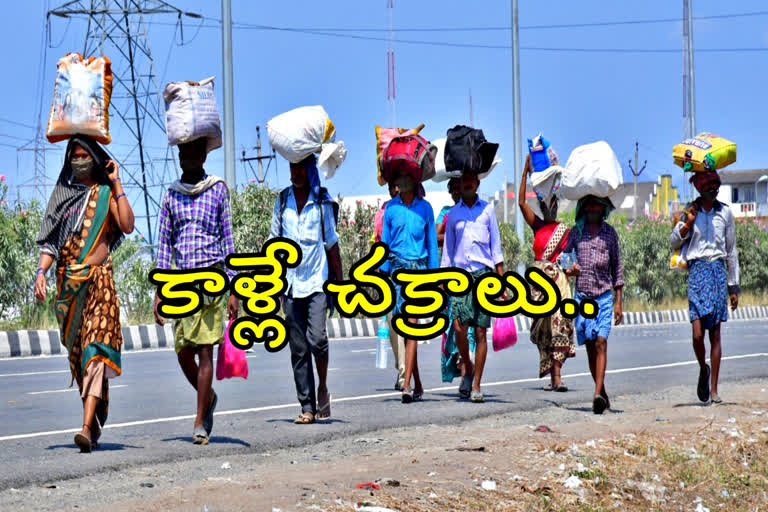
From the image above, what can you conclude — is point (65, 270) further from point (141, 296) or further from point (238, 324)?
point (141, 296)

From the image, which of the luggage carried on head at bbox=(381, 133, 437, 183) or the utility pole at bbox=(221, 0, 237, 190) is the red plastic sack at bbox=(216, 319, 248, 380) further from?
the utility pole at bbox=(221, 0, 237, 190)

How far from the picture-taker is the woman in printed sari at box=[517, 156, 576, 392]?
13078 millimetres

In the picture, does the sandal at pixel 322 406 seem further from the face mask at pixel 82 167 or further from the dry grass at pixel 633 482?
the face mask at pixel 82 167

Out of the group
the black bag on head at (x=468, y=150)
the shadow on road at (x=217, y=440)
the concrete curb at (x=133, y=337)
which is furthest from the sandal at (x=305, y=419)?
the concrete curb at (x=133, y=337)

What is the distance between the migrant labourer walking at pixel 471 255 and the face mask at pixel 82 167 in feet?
14.1

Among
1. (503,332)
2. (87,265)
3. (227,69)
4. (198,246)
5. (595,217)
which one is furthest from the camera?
(227,69)

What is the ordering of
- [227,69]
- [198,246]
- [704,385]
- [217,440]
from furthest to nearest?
[227,69] < [704,385] < [217,440] < [198,246]

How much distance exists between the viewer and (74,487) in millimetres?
7305

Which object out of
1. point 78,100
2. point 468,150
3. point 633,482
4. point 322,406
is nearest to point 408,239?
point 468,150

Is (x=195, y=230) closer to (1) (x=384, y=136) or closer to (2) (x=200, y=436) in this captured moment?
(2) (x=200, y=436)

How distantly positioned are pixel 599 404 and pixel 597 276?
3.40 feet

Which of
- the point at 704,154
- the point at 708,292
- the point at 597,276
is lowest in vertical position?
the point at 708,292

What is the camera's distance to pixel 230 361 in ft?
31.1

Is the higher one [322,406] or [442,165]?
[442,165]
